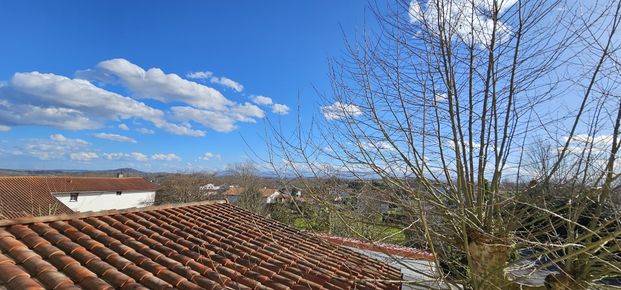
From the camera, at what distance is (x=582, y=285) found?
148 inches

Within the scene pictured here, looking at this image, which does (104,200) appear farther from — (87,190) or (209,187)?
(209,187)

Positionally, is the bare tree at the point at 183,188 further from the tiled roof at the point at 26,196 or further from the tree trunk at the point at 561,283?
the tree trunk at the point at 561,283

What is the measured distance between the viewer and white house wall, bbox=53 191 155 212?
33438 millimetres

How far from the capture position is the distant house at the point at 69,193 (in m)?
25.0

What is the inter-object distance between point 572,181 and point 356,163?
2453 mm

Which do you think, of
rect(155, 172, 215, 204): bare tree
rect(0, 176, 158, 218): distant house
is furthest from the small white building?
rect(155, 172, 215, 204): bare tree

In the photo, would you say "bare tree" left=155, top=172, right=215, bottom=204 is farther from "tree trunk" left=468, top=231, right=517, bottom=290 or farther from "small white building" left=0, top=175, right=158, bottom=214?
"tree trunk" left=468, top=231, right=517, bottom=290

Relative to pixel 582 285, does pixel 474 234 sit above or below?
above

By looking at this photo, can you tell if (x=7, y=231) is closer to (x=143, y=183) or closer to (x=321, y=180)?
(x=321, y=180)

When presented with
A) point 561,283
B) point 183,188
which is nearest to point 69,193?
point 183,188

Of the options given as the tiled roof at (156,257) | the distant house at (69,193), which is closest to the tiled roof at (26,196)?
the distant house at (69,193)

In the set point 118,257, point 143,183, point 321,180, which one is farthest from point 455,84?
point 143,183

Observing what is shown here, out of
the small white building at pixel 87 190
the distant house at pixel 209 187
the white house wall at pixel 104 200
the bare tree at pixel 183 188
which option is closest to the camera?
the small white building at pixel 87 190

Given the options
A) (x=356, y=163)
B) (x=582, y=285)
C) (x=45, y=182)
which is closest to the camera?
(x=582, y=285)
